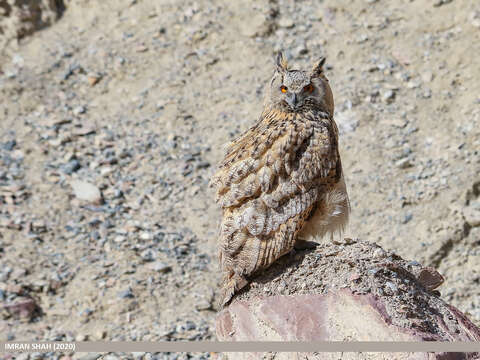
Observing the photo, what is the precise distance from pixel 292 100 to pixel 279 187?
2.43 ft

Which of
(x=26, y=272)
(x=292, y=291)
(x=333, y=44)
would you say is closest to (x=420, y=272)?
(x=292, y=291)

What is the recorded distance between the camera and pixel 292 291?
443 cm

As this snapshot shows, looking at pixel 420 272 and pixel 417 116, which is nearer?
pixel 420 272

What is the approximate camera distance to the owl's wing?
456cm

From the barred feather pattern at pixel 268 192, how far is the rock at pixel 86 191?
3.95 m

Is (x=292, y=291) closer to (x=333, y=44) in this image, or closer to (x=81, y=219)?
→ (x=81, y=219)

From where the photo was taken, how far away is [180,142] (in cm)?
916

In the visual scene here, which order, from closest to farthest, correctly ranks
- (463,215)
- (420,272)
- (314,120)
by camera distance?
1. (420,272)
2. (314,120)
3. (463,215)

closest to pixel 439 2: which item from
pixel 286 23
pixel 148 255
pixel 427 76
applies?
pixel 427 76

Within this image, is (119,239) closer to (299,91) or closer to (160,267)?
(160,267)

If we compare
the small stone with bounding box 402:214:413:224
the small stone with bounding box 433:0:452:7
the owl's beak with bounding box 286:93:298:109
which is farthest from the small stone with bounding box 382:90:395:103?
the owl's beak with bounding box 286:93:298:109

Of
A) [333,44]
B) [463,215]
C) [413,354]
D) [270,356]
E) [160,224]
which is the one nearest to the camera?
[413,354]

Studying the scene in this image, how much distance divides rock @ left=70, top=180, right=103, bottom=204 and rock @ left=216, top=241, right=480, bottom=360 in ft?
13.7

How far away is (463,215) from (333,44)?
3587 millimetres
